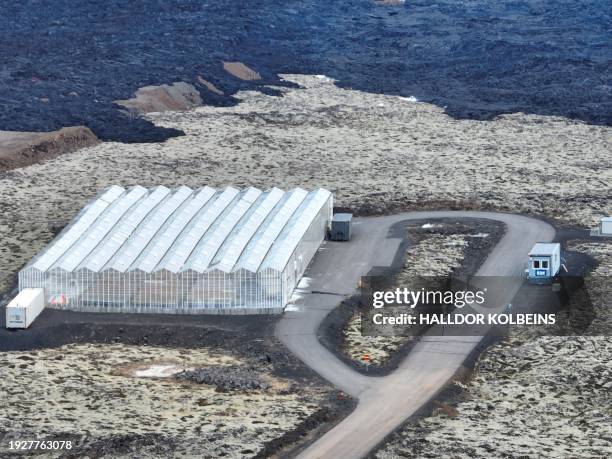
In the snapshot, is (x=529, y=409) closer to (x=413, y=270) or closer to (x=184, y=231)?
(x=413, y=270)

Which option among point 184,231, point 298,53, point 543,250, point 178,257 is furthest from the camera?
point 298,53

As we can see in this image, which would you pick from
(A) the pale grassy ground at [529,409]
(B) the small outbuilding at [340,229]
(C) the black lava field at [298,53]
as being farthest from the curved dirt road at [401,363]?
(C) the black lava field at [298,53]

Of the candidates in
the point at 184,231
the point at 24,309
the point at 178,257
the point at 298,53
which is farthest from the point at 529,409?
the point at 298,53

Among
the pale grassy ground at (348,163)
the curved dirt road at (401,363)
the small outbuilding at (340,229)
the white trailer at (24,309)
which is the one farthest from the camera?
the pale grassy ground at (348,163)

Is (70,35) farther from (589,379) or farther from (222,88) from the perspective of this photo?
(589,379)

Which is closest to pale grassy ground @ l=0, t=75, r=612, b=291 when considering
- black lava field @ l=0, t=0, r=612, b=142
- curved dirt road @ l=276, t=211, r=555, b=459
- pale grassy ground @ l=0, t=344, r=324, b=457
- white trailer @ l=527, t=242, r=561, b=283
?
black lava field @ l=0, t=0, r=612, b=142
